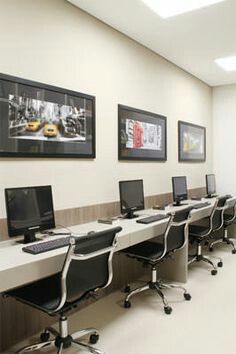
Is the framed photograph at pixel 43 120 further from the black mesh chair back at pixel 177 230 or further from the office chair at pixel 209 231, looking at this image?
the office chair at pixel 209 231

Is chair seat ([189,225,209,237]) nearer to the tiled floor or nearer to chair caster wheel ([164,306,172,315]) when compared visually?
the tiled floor

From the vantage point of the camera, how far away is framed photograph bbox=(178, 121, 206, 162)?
5020 mm

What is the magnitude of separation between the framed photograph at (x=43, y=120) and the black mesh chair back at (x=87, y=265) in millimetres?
930

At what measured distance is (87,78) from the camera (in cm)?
314

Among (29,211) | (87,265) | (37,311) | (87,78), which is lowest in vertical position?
(37,311)

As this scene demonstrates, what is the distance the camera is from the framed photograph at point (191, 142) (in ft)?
16.5

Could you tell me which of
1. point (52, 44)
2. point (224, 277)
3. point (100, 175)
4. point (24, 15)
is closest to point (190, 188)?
point (224, 277)

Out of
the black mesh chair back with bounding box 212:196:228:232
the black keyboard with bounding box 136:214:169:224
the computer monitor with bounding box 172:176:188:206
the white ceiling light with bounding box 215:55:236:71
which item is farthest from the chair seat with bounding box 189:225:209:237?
the white ceiling light with bounding box 215:55:236:71

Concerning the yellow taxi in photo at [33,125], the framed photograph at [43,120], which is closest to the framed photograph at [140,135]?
the framed photograph at [43,120]

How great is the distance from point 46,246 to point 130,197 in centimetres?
145

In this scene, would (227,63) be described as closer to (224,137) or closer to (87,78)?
(224,137)

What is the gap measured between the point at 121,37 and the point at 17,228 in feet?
8.17

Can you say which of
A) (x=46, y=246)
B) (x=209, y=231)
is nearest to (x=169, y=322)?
(x=46, y=246)

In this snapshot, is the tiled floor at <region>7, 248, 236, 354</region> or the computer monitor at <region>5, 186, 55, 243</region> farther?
the tiled floor at <region>7, 248, 236, 354</region>
